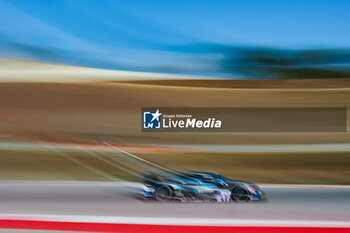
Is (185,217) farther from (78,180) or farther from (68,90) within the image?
(68,90)

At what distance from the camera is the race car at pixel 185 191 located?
2.89m

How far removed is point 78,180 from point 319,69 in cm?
230

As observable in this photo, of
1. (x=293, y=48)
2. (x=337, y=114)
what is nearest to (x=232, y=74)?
(x=293, y=48)

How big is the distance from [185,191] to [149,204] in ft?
1.06

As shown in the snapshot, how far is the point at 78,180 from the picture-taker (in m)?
3.04
